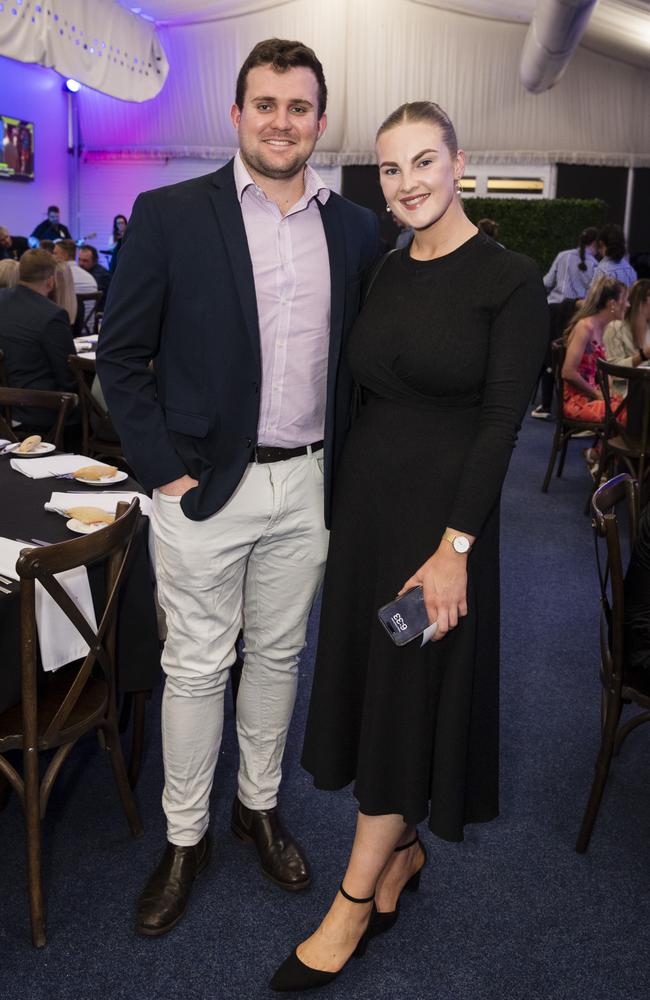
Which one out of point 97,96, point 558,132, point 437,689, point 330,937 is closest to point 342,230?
point 437,689

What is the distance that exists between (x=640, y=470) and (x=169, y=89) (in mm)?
15448

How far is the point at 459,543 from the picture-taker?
1.57m

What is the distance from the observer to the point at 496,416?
154cm

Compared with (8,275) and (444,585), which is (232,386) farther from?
(8,275)

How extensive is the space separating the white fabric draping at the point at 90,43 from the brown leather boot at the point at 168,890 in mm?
10226

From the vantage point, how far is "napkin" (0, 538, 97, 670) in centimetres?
196

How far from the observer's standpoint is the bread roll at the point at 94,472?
2609 millimetres

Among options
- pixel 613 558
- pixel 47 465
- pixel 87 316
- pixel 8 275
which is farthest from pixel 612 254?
pixel 613 558

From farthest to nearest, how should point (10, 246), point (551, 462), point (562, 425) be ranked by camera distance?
point (10, 246) → point (551, 462) → point (562, 425)

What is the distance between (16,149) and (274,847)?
→ 1477 centimetres

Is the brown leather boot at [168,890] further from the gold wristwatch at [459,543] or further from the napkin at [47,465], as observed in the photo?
the napkin at [47,465]

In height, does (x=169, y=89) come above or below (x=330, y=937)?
above

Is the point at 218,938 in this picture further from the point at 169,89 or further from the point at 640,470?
the point at 169,89

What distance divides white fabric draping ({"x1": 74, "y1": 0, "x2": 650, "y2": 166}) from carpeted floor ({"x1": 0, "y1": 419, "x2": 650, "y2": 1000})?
15295mm
